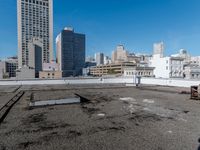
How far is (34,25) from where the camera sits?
119062 millimetres

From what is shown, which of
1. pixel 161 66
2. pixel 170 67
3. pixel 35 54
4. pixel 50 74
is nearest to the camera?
pixel 170 67

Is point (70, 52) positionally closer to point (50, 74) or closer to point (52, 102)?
point (50, 74)

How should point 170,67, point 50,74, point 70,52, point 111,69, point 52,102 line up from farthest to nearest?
1. point 70,52
2. point 111,69
3. point 50,74
4. point 170,67
5. point 52,102

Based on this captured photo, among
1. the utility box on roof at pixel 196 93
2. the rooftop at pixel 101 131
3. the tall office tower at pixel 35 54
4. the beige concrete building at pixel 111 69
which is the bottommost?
the rooftop at pixel 101 131

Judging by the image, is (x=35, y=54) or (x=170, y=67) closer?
(x=170, y=67)

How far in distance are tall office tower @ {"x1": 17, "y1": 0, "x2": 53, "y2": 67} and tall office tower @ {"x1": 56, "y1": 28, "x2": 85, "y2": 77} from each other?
52.8 feet

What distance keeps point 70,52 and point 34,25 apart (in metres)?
37.6

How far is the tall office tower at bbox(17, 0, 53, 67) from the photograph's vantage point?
111000mm

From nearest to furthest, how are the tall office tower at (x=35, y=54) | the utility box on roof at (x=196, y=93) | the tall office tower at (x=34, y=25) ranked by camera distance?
the utility box on roof at (x=196, y=93) → the tall office tower at (x=35, y=54) → the tall office tower at (x=34, y=25)

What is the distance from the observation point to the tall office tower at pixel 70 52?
5418 inches

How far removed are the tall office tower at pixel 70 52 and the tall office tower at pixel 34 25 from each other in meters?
16.1

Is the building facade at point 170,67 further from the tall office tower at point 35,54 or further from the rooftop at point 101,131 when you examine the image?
the tall office tower at point 35,54

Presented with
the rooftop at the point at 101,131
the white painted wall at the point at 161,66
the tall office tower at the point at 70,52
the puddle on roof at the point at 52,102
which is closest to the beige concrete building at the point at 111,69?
the white painted wall at the point at 161,66

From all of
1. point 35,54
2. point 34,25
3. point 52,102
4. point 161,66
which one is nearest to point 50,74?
point 35,54
